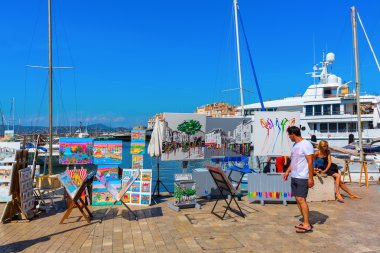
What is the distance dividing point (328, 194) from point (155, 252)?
5.26m

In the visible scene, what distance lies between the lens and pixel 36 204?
7.98 meters

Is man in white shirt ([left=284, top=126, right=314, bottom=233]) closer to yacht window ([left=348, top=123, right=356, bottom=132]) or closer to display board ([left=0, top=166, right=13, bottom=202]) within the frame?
display board ([left=0, top=166, right=13, bottom=202])

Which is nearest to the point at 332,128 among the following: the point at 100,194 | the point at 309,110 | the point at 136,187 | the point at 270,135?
the point at 309,110

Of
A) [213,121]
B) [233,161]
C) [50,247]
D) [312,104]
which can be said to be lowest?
→ [50,247]

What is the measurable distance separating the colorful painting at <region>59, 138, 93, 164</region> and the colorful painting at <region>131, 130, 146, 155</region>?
3.93 ft

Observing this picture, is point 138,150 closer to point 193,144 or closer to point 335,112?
point 193,144

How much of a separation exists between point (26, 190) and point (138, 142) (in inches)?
123

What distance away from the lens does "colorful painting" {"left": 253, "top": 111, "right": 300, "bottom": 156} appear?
9008mm

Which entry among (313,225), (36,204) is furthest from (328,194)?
(36,204)

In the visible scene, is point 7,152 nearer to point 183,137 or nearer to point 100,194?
point 100,194

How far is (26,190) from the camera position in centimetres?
721

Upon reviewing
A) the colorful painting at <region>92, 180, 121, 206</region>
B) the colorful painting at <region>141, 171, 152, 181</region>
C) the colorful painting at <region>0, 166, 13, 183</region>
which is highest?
the colorful painting at <region>0, 166, 13, 183</region>

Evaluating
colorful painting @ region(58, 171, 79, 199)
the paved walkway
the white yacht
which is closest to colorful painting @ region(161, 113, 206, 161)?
the paved walkway

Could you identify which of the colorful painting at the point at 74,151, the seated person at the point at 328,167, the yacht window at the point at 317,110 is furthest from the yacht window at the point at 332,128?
the colorful painting at the point at 74,151
